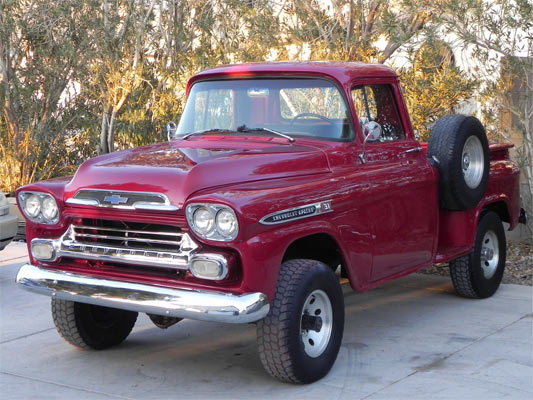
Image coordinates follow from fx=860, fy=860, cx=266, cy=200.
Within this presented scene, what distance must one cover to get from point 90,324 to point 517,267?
4.63 metres

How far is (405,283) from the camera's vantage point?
8117 millimetres

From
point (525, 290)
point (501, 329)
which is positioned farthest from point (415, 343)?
point (525, 290)

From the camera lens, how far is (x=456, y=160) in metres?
6.51

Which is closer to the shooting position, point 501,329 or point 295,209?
point 295,209

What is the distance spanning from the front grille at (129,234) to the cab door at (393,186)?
1453 millimetres

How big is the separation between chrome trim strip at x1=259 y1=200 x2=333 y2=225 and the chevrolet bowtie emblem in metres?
0.87

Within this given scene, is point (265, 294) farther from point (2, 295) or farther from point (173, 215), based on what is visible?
point (2, 295)

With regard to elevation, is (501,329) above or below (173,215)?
below

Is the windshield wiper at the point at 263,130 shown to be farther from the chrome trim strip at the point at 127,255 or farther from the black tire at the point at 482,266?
the black tire at the point at 482,266

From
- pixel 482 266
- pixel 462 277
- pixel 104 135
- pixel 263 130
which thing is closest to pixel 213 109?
pixel 263 130

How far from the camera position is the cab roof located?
603cm

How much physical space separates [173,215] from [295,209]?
0.71 m

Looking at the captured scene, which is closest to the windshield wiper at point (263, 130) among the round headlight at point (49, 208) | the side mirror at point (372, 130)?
the side mirror at point (372, 130)

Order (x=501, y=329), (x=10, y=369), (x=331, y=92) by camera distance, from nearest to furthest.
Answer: (x=10, y=369), (x=331, y=92), (x=501, y=329)
